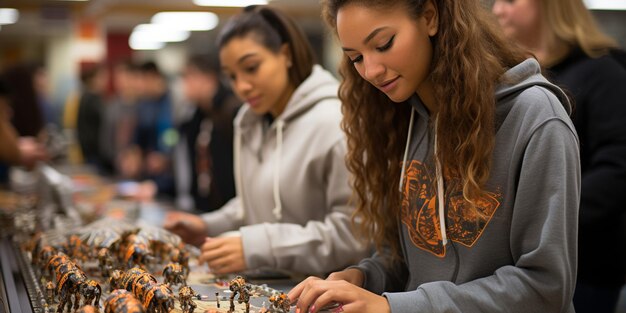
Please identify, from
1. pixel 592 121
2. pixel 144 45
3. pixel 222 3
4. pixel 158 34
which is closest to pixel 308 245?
pixel 592 121

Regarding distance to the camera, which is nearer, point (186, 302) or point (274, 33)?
point (186, 302)

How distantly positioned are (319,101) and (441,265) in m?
1.00

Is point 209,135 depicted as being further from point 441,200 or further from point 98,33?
point 98,33

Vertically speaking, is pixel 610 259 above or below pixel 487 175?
below

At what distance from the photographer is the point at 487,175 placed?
1.70m

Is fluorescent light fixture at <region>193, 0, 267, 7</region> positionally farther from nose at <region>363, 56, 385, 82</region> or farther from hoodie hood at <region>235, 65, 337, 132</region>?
nose at <region>363, 56, 385, 82</region>

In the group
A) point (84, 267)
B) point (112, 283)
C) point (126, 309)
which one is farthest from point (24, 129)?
point (126, 309)

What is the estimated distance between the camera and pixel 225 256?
2.35m

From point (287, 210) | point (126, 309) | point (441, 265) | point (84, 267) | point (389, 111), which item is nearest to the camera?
point (126, 309)

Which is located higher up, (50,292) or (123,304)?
(123,304)

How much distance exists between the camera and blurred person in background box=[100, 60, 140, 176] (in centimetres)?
1003

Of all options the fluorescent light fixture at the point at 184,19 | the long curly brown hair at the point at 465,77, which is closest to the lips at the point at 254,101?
the long curly brown hair at the point at 465,77

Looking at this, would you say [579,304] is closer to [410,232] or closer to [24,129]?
[410,232]

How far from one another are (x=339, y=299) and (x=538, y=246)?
45 centimetres
